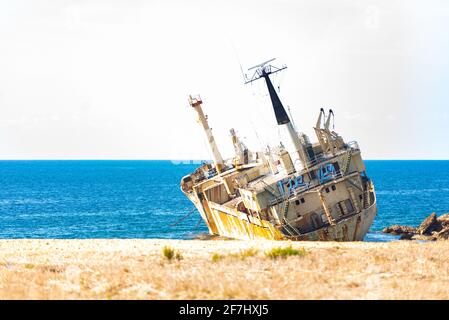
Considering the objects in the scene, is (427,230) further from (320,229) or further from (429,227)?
(320,229)

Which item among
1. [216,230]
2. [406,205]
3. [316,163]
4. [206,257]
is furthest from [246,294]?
[406,205]

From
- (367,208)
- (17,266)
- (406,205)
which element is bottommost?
(406,205)

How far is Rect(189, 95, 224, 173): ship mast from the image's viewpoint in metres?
56.3

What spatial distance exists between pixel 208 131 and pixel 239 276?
145 ft

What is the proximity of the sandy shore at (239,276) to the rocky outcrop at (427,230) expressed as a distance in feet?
95.6

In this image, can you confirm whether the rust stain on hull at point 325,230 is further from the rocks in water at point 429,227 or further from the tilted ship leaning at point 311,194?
the rocks in water at point 429,227

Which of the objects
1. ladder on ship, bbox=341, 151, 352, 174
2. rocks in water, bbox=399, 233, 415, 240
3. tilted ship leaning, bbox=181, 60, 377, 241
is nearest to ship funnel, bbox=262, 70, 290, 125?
tilted ship leaning, bbox=181, 60, 377, 241

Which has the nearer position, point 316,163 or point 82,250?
point 82,250

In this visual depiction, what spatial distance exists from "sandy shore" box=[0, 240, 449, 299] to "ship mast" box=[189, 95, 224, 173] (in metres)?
36.1

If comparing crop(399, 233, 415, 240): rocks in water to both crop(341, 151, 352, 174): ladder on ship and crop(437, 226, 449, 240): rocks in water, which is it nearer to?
crop(437, 226, 449, 240): rocks in water
